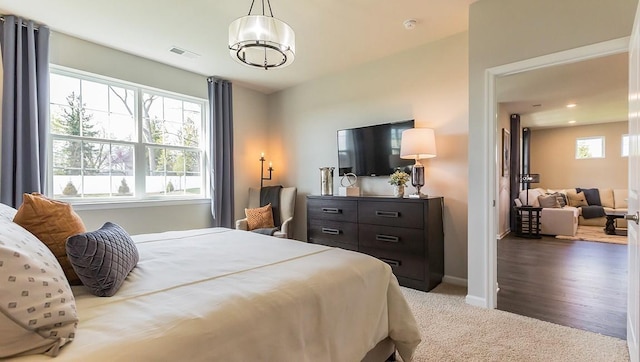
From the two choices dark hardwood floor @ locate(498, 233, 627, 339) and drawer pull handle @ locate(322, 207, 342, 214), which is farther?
drawer pull handle @ locate(322, 207, 342, 214)

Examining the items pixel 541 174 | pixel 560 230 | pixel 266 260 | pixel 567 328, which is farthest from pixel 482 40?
pixel 541 174

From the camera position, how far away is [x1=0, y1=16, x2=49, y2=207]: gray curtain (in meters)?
2.80

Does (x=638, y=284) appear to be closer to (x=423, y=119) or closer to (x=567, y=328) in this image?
(x=567, y=328)

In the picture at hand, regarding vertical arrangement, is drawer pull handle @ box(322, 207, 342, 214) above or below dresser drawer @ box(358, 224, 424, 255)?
above

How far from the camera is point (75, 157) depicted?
3.39 m

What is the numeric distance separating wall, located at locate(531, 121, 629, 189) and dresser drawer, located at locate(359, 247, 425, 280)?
743 cm

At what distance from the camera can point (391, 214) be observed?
323 cm

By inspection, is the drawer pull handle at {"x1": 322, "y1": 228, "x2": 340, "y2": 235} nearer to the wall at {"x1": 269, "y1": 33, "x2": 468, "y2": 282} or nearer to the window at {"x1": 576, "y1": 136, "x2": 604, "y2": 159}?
the wall at {"x1": 269, "y1": 33, "x2": 468, "y2": 282}

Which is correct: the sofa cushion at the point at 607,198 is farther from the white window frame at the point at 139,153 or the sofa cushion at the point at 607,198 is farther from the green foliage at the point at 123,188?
the green foliage at the point at 123,188

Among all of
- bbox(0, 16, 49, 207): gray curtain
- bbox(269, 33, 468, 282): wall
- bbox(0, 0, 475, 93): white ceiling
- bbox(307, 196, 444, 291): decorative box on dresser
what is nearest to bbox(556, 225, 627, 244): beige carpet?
bbox(269, 33, 468, 282): wall

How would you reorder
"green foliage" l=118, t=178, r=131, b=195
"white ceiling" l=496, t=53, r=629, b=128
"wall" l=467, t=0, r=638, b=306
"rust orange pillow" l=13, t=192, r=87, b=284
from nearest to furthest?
"rust orange pillow" l=13, t=192, r=87, b=284
"wall" l=467, t=0, r=638, b=306
"green foliage" l=118, t=178, r=131, b=195
"white ceiling" l=496, t=53, r=629, b=128

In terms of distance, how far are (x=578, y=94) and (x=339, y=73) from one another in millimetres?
4383

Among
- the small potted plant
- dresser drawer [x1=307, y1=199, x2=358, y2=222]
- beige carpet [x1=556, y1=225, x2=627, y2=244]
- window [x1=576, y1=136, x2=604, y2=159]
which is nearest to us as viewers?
the small potted plant

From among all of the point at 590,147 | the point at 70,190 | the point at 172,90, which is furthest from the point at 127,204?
the point at 590,147
